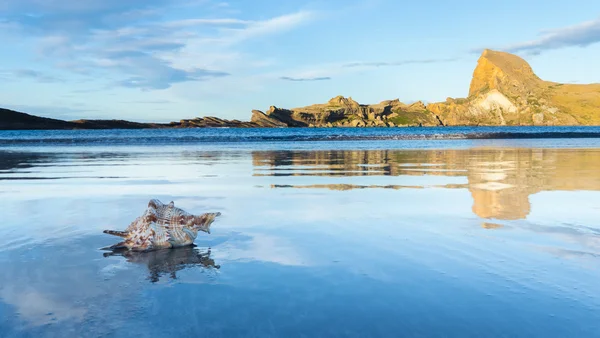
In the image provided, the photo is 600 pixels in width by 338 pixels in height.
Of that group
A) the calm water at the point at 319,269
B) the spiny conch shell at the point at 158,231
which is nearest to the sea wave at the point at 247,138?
the calm water at the point at 319,269

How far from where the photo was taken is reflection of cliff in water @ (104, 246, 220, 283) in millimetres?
4684

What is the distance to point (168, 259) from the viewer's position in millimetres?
5125

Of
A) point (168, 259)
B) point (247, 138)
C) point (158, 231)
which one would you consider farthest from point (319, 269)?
point (247, 138)

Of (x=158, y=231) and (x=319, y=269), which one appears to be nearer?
(x=319, y=269)

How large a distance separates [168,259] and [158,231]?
0.49 m

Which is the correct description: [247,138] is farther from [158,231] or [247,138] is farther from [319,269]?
[319,269]

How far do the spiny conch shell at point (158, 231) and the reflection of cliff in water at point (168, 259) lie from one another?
8 cm

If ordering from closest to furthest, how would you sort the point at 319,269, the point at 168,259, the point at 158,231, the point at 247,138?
the point at 319,269 < the point at 168,259 < the point at 158,231 < the point at 247,138

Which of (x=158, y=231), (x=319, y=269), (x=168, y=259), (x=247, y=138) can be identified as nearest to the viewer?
(x=319, y=269)

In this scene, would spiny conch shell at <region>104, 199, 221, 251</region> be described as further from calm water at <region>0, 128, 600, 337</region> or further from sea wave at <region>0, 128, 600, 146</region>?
sea wave at <region>0, 128, 600, 146</region>

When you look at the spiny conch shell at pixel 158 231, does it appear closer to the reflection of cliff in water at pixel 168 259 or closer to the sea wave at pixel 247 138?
the reflection of cliff in water at pixel 168 259

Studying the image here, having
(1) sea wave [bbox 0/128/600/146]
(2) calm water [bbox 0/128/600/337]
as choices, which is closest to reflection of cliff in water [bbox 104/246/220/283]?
(2) calm water [bbox 0/128/600/337]

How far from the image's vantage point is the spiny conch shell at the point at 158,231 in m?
5.46

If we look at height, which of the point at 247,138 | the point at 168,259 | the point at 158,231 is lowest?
the point at 168,259
